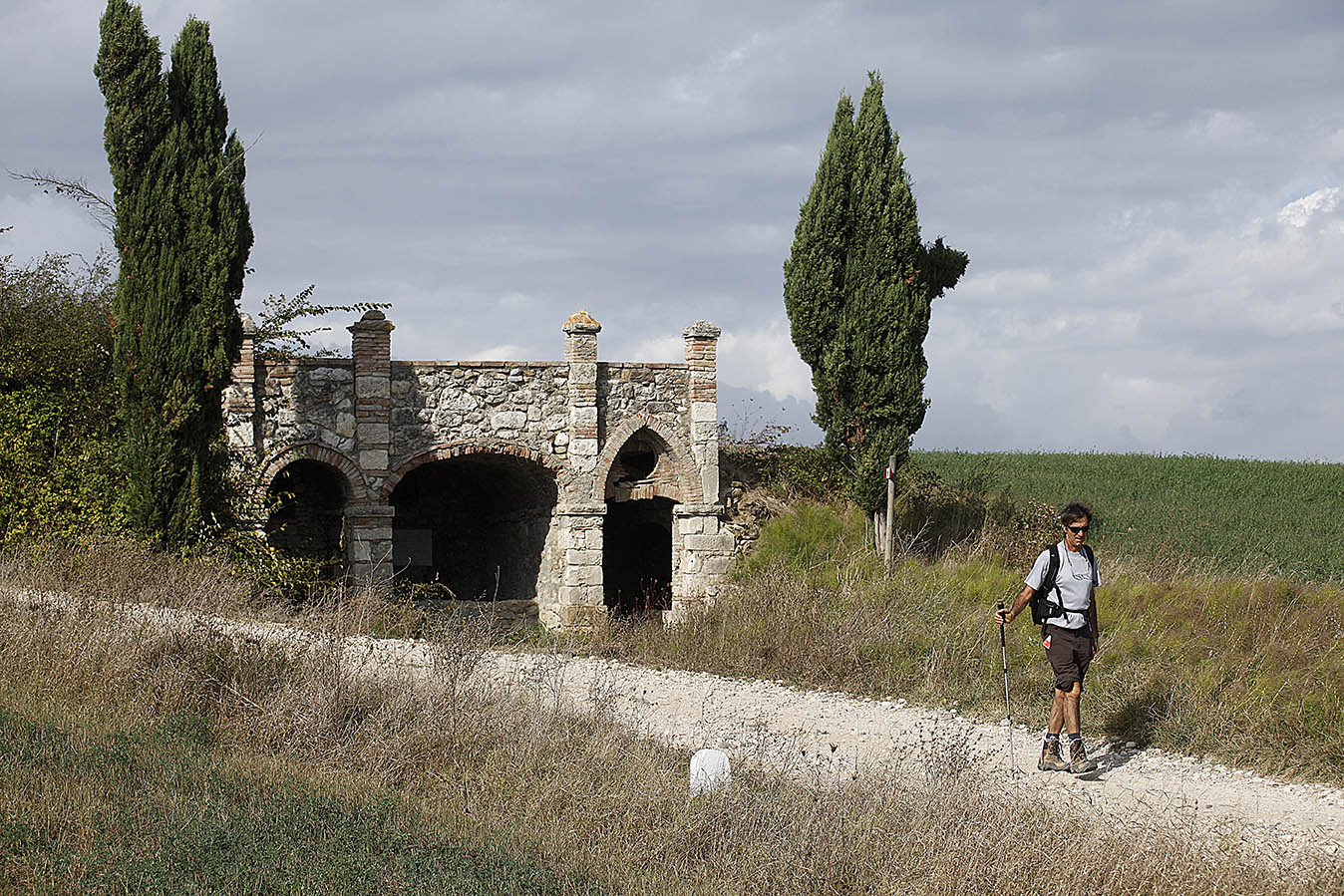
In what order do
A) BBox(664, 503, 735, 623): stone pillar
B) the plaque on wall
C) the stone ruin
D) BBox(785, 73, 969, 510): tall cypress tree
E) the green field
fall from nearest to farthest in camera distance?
the stone ruin < BBox(785, 73, 969, 510): tall cypress tree < BBox(664, 503, 735, 623): stone pillar < the green field < the plaque on wall

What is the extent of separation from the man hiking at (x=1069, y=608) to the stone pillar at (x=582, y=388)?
879cm

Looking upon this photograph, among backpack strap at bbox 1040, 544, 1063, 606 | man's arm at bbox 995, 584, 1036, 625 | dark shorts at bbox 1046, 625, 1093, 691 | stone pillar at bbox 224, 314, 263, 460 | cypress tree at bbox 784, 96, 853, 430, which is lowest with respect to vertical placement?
dark shorts at bbox 1046, 625, 1093, 691

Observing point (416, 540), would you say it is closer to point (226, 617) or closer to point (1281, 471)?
point (226, 617)

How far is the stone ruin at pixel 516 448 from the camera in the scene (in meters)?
15.2

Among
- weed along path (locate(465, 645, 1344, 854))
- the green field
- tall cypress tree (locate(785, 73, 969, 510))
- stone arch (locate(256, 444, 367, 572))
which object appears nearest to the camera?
weed along path (locate(465, 645, 1344, 854))

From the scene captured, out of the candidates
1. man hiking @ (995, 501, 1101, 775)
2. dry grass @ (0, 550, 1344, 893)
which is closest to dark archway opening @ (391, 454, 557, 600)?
dry grass @ (0, 550, 1344, 893)

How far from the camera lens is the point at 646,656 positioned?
13.9 metres

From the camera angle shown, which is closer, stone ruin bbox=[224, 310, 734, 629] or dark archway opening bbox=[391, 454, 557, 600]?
stone ruin bbox=[224, 310, 734, 629]

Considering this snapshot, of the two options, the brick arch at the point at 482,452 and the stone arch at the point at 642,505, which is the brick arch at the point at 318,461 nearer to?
the brick arch at the point at 482,452

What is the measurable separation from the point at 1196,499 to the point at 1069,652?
47.7 ft

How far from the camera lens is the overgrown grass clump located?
388 inches

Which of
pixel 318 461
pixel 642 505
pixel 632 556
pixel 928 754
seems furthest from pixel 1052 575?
pixel 632 556

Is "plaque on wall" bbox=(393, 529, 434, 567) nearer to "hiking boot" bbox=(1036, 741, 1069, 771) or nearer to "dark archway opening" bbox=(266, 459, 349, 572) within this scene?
"dark archway opening" bbox=(266, 459, 349, 572)

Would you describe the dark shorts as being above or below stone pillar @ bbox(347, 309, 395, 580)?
below
